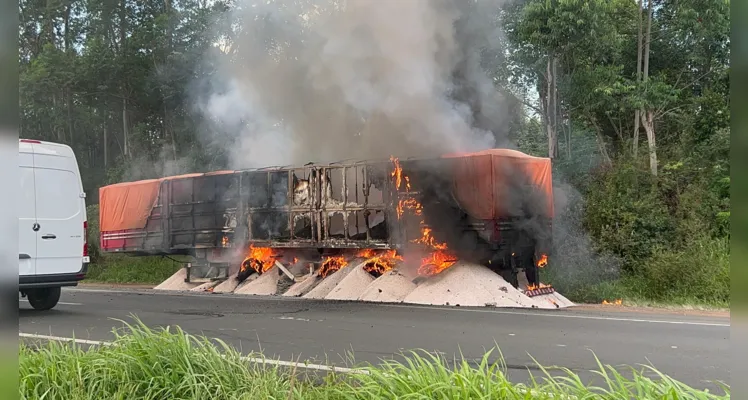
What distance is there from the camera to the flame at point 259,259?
13211mm

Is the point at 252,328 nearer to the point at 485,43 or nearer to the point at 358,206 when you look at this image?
the point at 358,206

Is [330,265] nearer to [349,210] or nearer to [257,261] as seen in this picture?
[349,210]

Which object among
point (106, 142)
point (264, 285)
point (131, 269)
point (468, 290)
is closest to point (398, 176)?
point (468, 290)

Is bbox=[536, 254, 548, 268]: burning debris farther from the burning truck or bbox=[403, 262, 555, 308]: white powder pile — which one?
bbox=[403, 262, 555, 308]: white powder pile

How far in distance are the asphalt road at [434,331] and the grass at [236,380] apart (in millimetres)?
1204

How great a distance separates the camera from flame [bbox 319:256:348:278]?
12.3 meters

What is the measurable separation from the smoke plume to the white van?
20.8ft

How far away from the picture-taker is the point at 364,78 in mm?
13711

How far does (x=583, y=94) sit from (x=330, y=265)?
8059 mm

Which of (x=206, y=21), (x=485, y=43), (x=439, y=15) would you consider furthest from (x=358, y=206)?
(x=206, y=21)

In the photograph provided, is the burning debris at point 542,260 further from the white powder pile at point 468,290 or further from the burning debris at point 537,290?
the white powder pile at point 468,290

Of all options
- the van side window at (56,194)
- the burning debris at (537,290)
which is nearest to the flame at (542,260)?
the burning debris at (537,290)

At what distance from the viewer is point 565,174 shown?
15344 millimetres

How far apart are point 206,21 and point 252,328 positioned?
46.3 feet
